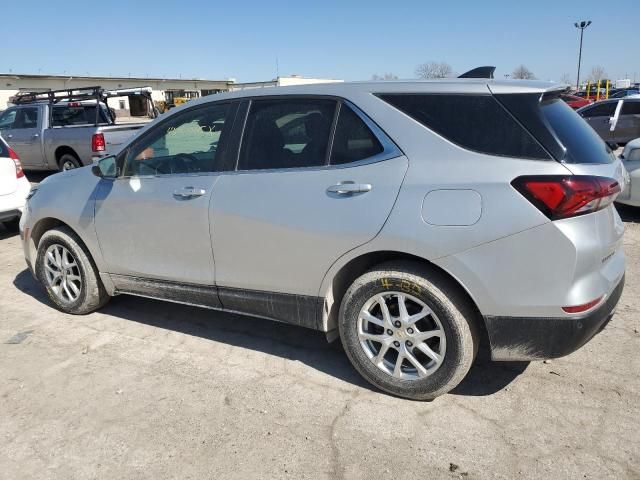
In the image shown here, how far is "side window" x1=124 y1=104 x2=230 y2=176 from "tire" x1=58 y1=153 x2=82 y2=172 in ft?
26.0

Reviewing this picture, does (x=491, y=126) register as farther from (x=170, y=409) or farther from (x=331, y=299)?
(x=170, y=409)

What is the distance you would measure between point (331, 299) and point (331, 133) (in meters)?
0.98

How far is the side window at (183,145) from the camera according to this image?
3480 mm

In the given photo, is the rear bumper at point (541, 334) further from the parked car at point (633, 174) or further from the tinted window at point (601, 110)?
the tinted window at point (601, 110)

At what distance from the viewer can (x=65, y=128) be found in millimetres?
10734

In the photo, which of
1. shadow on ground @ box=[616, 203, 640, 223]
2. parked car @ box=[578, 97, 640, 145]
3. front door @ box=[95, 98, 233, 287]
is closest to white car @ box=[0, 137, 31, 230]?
front door @ box=[95, 98, 233, 287]

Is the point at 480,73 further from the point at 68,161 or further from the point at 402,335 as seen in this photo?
the point at 68,161

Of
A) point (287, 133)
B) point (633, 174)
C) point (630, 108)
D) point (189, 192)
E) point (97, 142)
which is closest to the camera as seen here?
point (287, 133)

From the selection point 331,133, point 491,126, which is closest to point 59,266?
point 331,133

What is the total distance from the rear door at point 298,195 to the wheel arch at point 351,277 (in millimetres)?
84

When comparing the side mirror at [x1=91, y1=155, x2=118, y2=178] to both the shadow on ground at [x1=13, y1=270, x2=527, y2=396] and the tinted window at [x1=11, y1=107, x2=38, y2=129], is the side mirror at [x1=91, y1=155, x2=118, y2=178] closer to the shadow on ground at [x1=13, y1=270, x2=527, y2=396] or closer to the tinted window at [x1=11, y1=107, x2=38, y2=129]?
the shadow on ground at [x1=13, y1=270, x2=527, y2=396]

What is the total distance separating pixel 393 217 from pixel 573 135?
1.01 meters

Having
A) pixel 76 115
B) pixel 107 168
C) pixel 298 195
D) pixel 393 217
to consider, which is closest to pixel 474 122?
pixel 393 217

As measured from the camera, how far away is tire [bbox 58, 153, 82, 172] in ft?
35.3
